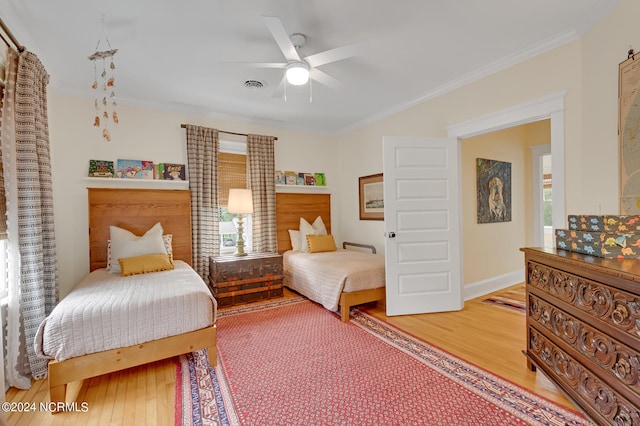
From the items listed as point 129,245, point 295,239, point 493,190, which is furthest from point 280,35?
point 493,190

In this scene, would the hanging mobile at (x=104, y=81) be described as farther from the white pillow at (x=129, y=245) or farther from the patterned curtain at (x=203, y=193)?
the white pillow at (x=129, y=245)

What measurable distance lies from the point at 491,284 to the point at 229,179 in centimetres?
411

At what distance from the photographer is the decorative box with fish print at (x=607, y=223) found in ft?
5.00

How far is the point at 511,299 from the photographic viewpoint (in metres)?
3.74

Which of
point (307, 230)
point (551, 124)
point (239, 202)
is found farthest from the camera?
point (307, 230)

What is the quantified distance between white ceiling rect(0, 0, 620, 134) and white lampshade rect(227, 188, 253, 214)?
1.23m

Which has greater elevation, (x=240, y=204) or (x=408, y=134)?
(x=408, y=134)

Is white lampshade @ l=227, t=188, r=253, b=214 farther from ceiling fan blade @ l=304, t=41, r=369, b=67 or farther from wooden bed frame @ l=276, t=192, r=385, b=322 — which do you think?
ceiling fan blade @ l=304, t=41, r=369, b=67

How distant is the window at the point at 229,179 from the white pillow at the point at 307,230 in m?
0.89

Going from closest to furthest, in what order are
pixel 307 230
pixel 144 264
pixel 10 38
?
1. pixel 10 38
2. pixel 144 264
3. pixel 307 230

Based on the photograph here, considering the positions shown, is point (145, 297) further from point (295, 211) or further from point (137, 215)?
point (295, 211)

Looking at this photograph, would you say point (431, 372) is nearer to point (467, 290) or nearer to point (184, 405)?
point (184, 405)

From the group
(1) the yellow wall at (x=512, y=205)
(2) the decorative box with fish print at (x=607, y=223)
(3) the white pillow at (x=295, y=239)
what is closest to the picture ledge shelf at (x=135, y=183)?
(3) the white pillow at (x=295, y=239)

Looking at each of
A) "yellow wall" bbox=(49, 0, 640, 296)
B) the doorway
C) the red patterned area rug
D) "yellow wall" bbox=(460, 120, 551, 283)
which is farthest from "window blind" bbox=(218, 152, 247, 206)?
"yellow wall" bbox=(460, 120, 551, 283)
